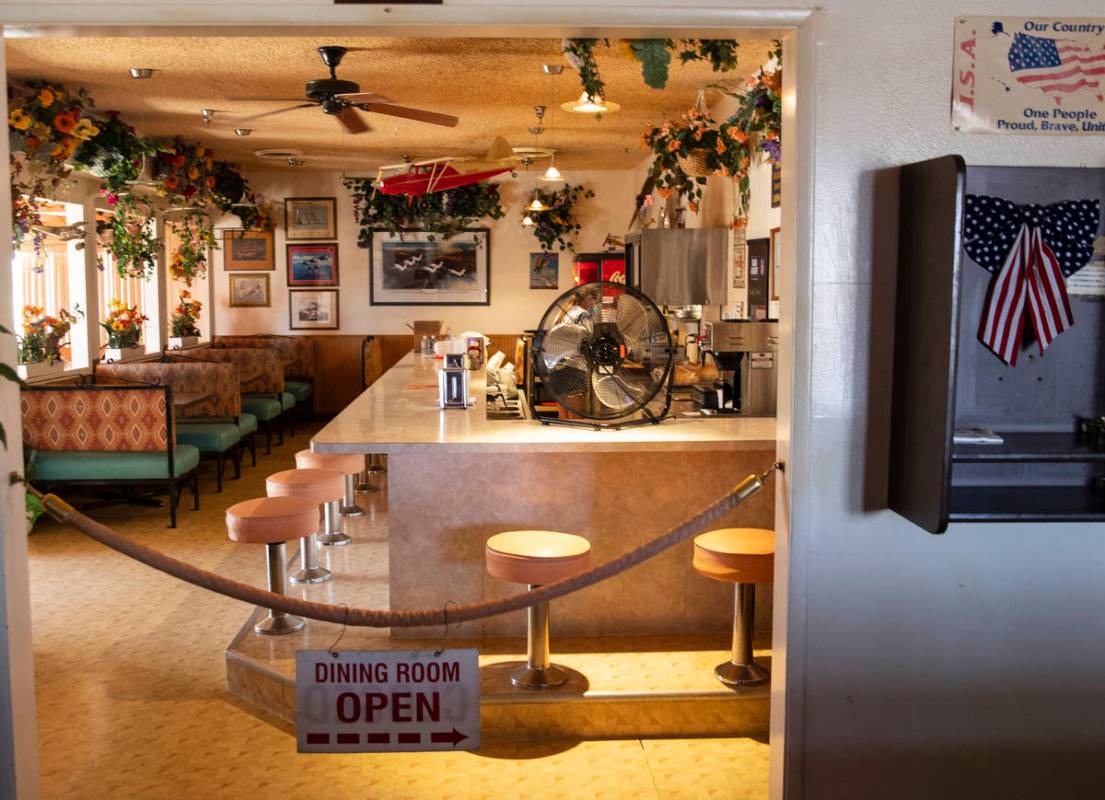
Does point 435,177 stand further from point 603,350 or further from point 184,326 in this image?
point 184,326

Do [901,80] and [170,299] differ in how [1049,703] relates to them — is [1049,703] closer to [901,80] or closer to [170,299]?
[901,80]

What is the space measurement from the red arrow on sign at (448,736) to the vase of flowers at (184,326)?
855 cm

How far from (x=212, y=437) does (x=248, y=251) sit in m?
4.70

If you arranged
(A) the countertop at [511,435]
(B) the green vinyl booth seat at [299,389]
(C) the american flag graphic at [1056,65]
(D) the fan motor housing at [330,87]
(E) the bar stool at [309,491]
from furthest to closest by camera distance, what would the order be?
(B) the green vinyl booth seat at [299,389]
(D) the fan motor housing at [330,87]
(E) the bar stool at [309,491]
(A) the countertop at [511,435]
(C) the american flag graphic at [1056,65]

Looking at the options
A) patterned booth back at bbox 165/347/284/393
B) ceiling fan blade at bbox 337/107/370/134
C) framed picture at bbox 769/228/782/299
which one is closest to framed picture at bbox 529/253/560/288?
patterned booth back at bbox 165/347/284/393

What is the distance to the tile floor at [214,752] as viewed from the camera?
3.42 meters

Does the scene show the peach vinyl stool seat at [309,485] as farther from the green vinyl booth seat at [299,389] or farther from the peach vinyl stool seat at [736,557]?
the green vinyl booth seat at [299,389]

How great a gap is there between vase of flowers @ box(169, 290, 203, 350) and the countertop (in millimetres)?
6280

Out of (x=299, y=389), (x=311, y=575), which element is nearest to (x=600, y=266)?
(x=299, y=389)

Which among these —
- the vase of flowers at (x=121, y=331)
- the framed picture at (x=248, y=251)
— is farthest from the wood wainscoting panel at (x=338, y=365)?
the vase of flowers at (x=121, y=331)

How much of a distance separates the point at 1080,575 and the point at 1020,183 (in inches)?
40.4

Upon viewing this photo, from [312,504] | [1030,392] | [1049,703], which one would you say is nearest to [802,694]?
[1049,703]

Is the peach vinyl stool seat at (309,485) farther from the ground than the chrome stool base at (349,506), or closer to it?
farther from the ground

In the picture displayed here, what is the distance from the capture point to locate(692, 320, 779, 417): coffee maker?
4.85 m
